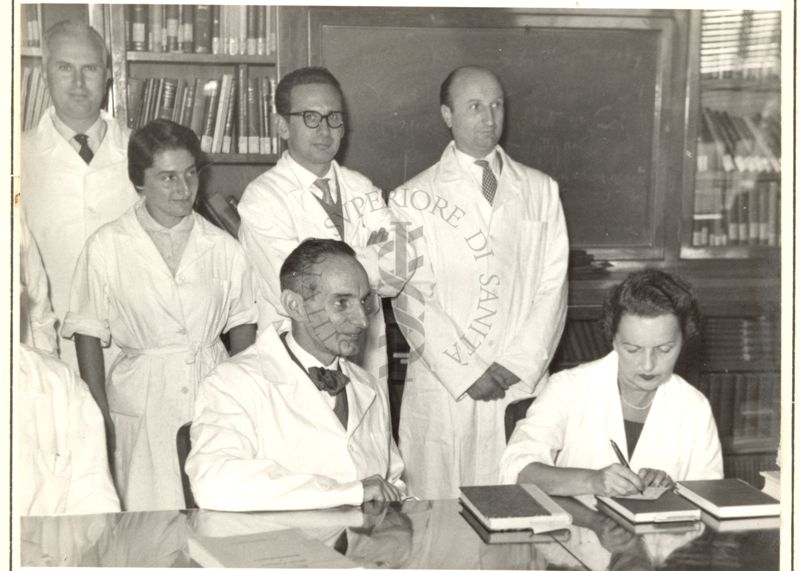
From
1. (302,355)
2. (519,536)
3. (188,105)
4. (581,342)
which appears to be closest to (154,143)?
(188,105)

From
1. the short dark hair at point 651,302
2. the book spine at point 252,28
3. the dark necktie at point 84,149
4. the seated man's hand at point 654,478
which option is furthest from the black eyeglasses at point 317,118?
the seated man's hand at point 654,478

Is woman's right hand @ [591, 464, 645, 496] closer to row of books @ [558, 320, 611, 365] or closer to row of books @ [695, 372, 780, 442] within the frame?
row of books @ [695, 372, 780, 442]

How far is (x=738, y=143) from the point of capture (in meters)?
2.86

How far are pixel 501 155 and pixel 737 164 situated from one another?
678 mm

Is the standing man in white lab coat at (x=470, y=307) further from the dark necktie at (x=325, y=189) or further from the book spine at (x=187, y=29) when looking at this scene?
the book spine at (x=187, y=29)

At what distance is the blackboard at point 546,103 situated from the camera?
279 cm

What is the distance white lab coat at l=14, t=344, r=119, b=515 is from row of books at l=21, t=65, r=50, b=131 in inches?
24.1

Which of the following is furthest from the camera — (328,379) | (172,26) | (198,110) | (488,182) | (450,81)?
(488,182)

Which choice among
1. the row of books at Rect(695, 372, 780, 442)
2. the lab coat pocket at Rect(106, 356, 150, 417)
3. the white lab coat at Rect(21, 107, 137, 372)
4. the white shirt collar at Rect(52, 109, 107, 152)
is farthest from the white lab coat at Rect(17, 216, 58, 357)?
the row of books at Rect(695, 372, 780, 442)

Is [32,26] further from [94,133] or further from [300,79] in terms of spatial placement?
[300,79]

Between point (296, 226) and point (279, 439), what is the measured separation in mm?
709

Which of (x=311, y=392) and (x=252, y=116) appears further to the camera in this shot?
(x=252, y=116)

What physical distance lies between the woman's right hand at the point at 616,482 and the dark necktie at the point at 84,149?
5.23 feet

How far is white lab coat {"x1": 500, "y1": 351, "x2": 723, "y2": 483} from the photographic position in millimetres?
2512
